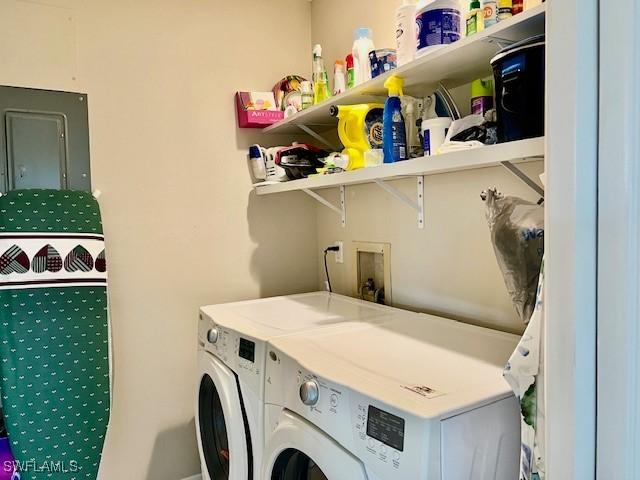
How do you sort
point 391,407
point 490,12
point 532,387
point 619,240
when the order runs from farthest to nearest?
point 490,12 < point 391,407 < point 532,387 < point 619,240

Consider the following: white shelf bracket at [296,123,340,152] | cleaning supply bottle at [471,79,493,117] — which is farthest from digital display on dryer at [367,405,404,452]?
white shelf bracket at [296,123,340,152]

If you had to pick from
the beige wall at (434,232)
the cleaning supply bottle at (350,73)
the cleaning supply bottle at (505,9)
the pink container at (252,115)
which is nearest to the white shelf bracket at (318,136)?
the pink container at (252,115)

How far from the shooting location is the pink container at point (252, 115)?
7.64 ft

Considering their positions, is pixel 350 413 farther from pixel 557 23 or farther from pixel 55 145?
pixel 55 145

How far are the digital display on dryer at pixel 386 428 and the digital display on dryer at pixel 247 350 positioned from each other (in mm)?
601

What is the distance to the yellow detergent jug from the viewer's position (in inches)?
68.6

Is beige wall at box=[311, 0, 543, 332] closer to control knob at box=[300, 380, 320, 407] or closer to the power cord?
the power cord

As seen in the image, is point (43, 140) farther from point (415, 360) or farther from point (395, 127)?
point (415, 360)

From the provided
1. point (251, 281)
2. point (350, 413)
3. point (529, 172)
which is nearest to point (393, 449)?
point (350, 413)

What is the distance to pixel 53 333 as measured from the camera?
189 cm

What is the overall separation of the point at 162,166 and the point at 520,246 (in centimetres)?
169

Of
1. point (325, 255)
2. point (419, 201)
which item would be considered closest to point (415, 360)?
point (419, 201)

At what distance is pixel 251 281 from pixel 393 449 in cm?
162

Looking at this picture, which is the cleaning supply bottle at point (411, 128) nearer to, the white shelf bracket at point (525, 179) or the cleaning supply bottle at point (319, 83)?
the white shelf bracket at point (525, 179)
